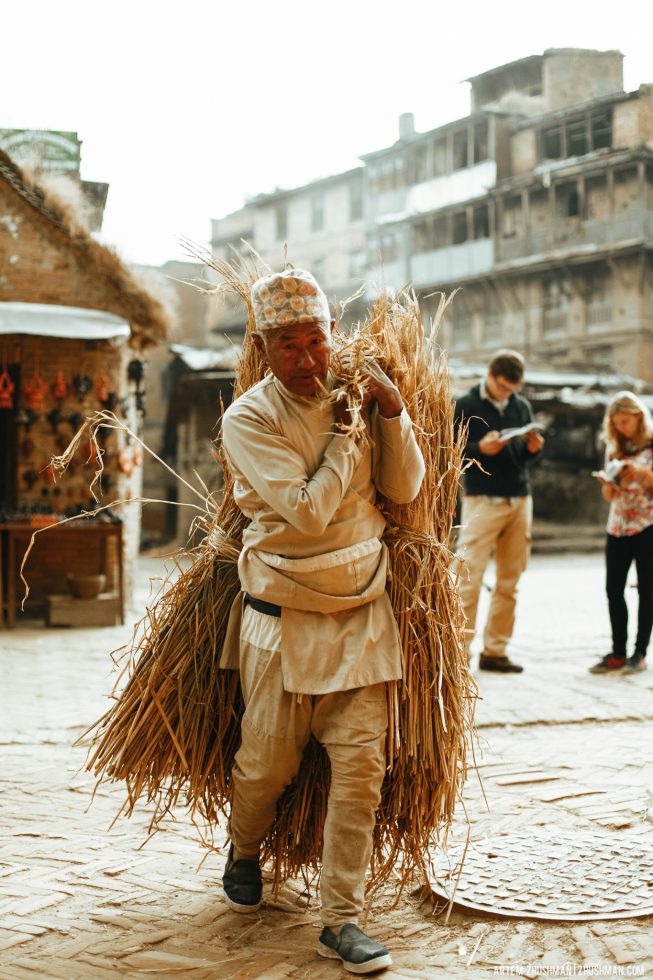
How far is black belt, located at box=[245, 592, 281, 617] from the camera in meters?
2.86

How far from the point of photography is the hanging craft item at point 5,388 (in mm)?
9641

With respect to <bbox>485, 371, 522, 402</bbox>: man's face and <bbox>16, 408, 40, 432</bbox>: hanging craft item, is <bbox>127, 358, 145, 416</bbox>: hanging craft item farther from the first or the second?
<bbox>485, 371, 522, 402</bbox>: man's face

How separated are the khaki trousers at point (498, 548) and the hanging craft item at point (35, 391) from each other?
475cm

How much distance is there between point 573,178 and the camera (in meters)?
33.1

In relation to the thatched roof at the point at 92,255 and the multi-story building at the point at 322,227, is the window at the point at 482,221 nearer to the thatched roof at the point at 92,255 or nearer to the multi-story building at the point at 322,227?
the multi-story building at the point at 322,227

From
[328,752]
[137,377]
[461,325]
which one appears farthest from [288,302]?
[461,325]

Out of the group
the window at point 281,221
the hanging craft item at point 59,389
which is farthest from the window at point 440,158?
the hanging craft item at point 59,389

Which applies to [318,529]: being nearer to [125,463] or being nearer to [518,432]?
[518,432]

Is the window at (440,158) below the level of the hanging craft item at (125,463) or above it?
above

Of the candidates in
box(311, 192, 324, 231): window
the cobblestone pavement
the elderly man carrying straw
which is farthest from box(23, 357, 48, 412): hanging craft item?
box(311, 192, 324, 231): window

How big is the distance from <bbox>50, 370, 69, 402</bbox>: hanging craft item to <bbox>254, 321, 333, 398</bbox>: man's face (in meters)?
7.35

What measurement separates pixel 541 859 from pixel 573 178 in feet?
107

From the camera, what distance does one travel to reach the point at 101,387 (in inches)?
394

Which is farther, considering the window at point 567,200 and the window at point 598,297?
the window at point 567,200
